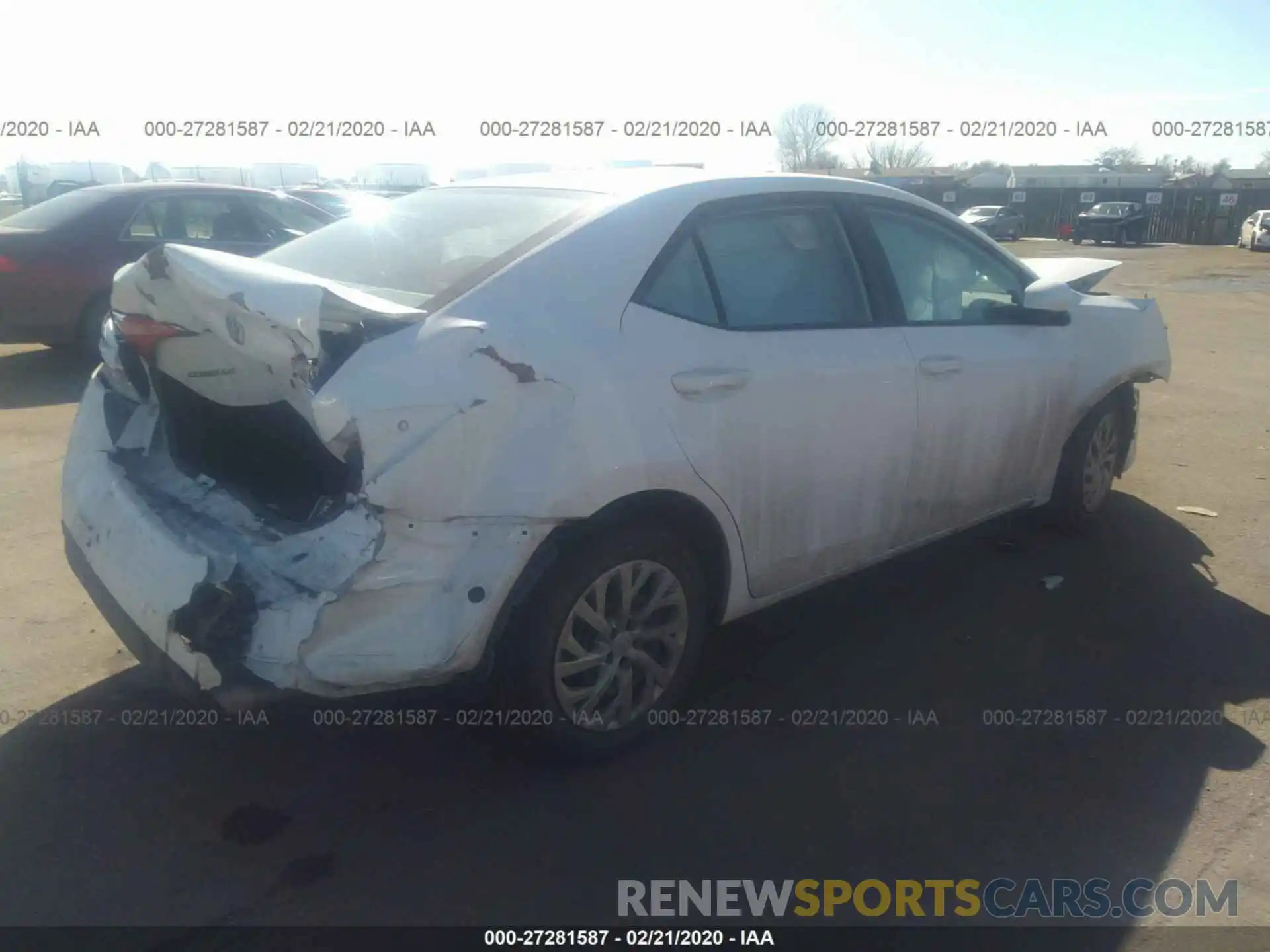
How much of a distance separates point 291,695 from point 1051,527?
12.8 ft

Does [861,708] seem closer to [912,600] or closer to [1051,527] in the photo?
[912,600]

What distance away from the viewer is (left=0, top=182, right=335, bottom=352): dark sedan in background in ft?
25.4

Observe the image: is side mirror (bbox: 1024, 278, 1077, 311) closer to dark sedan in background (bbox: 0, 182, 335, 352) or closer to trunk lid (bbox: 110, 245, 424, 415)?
trunk lid (bbox: 110, 245, 424, 415)

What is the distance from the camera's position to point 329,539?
2582mm

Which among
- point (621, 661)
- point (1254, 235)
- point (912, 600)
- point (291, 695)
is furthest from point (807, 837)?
point (1254, 235)

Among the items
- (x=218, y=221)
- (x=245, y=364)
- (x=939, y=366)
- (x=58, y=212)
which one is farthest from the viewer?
(x=218, y=221)

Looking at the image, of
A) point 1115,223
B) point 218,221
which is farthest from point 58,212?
point 1115,223

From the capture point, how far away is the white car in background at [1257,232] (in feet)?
110

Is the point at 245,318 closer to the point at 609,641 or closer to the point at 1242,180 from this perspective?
the point at 609,641

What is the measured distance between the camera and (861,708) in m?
3.52

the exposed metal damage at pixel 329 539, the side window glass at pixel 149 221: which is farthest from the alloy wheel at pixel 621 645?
the side window glass at pixel 149 221

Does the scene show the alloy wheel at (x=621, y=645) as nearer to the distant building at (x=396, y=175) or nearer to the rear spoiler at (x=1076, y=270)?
the rear spoiler at (x=1076, y=270)

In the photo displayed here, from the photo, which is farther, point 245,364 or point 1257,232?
point 1257,232

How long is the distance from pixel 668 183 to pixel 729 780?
1860 mm
